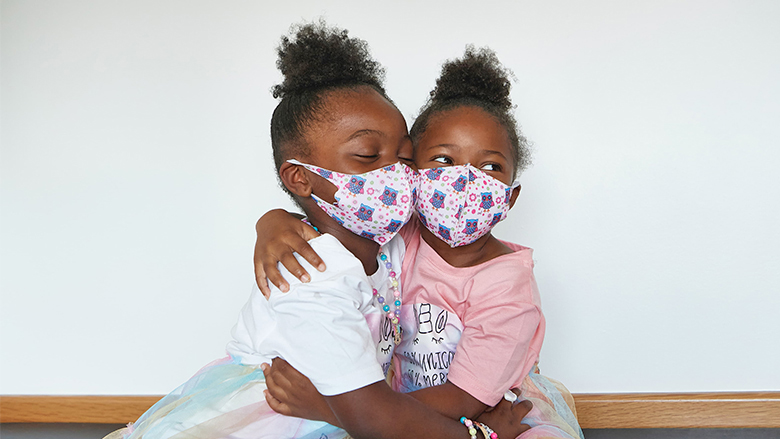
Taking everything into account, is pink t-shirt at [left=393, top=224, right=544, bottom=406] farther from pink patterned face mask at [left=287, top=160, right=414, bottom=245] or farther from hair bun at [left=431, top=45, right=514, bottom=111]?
hair bun at [left=431, top=45, right=514, bottom=111]

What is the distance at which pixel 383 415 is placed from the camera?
3.41ft

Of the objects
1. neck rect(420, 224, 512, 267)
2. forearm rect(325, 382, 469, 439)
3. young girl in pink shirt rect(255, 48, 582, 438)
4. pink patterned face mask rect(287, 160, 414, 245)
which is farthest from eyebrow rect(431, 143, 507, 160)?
forearm rect(325, 382, 469, 439)

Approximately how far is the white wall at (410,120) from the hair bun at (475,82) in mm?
590

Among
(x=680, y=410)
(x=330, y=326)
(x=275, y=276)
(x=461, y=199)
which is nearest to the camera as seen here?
(x=330, y=326)

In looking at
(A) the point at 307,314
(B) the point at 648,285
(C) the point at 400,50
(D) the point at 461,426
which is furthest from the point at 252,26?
(B) the point at 648,285

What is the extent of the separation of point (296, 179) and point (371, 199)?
0.60ft

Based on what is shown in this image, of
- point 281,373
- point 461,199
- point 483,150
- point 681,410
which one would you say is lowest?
point 681,410

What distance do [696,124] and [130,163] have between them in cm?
219

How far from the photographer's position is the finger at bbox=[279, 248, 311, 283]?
1.09m

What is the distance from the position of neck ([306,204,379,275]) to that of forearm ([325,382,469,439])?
0.32m

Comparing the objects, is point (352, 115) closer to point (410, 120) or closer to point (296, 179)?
point (296, 179)

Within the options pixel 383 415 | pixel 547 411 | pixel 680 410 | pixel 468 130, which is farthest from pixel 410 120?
pixel 680 410

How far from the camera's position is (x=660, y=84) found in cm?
199

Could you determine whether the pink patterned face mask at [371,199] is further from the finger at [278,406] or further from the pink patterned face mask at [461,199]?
the finger at [278,406]
